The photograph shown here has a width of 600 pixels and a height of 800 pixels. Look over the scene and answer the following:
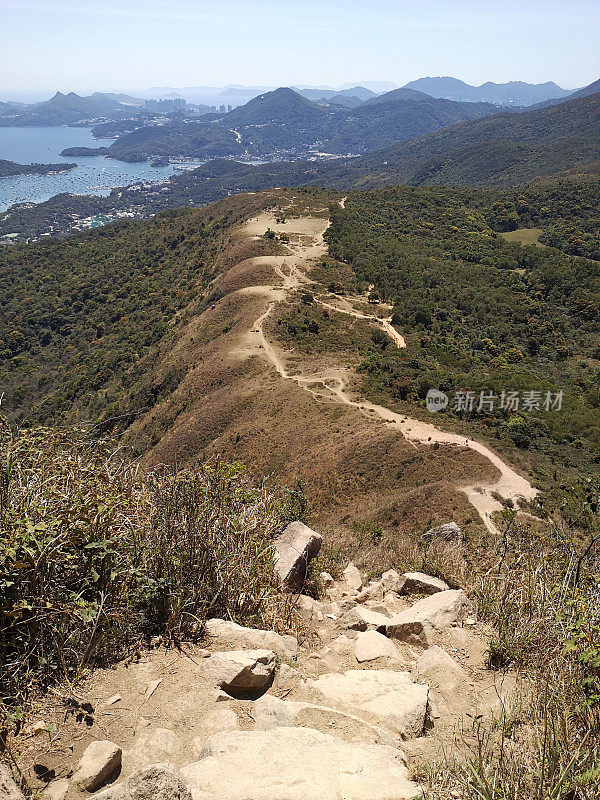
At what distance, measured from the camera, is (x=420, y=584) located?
6840 millimetres

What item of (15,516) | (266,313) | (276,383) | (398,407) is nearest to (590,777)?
(15,516)

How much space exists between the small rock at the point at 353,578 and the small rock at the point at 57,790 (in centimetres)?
511

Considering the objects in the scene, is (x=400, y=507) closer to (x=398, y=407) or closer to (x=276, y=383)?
(x=398, y=407)

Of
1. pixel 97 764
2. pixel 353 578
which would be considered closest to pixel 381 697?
pixel 97 764

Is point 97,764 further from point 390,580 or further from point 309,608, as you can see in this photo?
point 390,580

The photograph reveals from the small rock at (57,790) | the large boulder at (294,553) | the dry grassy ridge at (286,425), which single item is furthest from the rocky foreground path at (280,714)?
the dry grassy ridge at (286,425)

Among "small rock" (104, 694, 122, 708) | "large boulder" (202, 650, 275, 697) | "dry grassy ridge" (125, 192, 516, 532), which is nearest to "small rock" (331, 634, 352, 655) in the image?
"large boulder" (202, 650, 275, 697)

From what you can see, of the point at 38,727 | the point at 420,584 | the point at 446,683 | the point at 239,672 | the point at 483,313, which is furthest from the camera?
the point at 483,313

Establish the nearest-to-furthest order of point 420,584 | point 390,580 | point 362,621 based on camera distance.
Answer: point 362,621, point 420,584, point 390,580

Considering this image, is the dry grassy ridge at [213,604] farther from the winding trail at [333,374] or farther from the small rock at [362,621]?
the winding trail at [333,374]

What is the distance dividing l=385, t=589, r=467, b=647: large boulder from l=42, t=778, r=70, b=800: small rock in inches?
150

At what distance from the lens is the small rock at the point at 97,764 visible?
105 inches

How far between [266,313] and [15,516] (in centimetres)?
3860

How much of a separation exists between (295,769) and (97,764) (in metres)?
1.18
